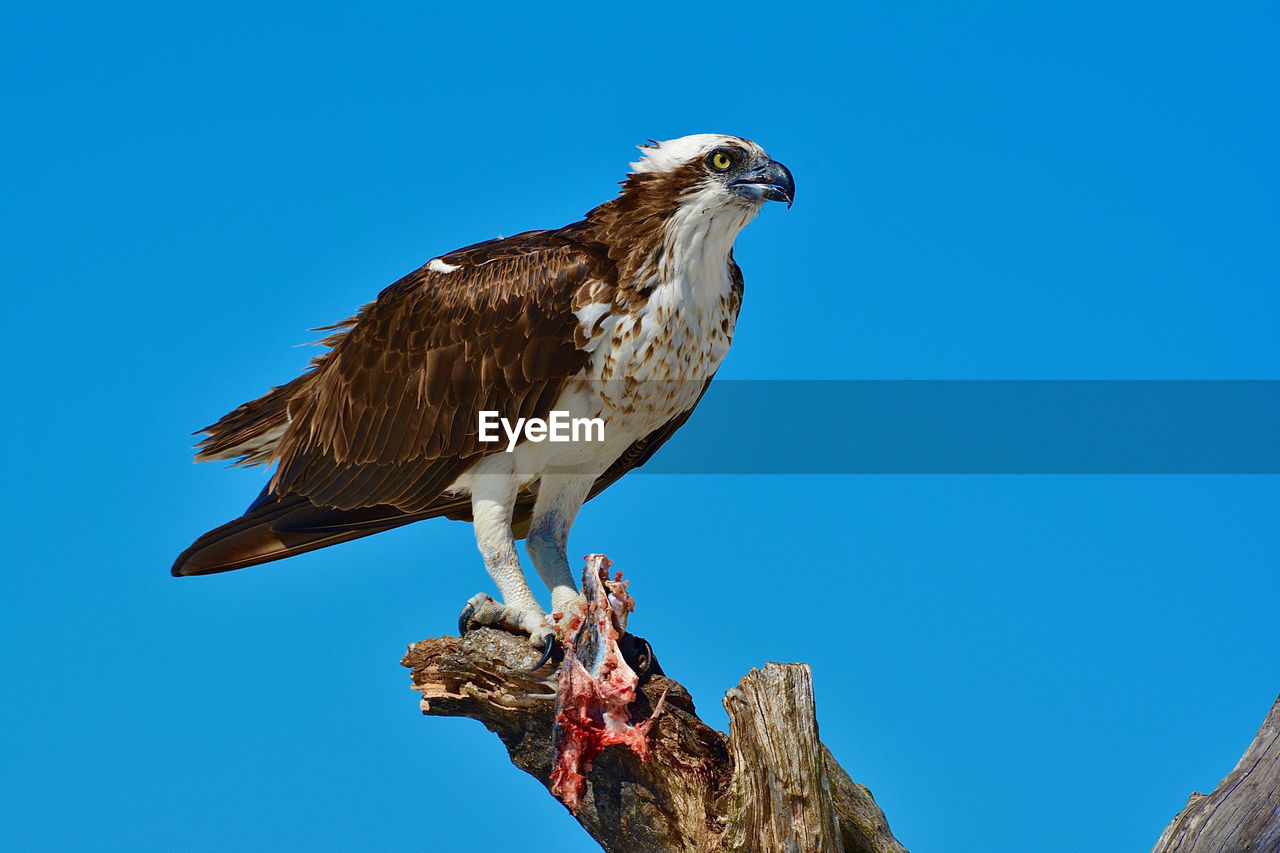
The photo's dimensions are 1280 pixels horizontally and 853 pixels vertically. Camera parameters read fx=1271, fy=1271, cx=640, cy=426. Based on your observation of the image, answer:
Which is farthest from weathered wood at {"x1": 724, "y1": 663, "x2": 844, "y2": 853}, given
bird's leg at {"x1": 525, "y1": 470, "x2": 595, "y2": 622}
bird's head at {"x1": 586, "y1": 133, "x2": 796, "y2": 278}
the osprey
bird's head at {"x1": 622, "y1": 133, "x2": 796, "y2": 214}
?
bird's head at {"x1": 622, "y1": 133, "x2": 796, "y2": 214}

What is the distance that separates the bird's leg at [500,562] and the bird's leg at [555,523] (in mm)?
432

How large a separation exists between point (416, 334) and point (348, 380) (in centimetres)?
57

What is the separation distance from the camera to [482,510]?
648 centimetres

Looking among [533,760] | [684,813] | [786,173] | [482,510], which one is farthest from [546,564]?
[786,173]

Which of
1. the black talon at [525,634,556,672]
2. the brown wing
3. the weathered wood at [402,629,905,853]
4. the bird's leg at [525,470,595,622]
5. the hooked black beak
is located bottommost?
the weathered wood at [402,629,905,853]

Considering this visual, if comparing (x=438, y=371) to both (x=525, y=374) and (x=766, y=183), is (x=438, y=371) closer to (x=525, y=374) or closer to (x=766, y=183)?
(x=525, y=374)

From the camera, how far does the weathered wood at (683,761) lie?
18.1 feet

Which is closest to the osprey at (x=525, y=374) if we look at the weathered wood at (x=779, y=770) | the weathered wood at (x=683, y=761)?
the weathered wood at (x=683, y=761)

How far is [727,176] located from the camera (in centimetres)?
625

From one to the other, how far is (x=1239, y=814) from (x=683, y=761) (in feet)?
8.32

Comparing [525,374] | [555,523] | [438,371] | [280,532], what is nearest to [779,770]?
[555,523]

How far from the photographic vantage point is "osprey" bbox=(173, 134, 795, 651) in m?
6.24

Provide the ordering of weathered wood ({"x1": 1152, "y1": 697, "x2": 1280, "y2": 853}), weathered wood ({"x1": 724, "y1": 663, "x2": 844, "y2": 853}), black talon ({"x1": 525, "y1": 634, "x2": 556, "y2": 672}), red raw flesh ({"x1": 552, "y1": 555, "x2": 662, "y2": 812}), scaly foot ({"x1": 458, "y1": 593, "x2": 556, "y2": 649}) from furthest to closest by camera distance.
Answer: scaly foot ({"x1": 458, "y1": 593, "x2": 556, "y2": 649})
black talon ({"x1": 525, "y1": 634, "x2": 556, "y2": 672})
red raw flesh ({"x1": 552, "y1": 555, "x2": 662, "y2": 812})
weathered wood ({"x1": 1152, "y1": 697, "x2": 1280, "y2": 853})
weathered wood ({"x1": 724, "y1": 663, "x2": 844, "y2": 853})

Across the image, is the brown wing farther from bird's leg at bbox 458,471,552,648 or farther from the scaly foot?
the scaly foot
